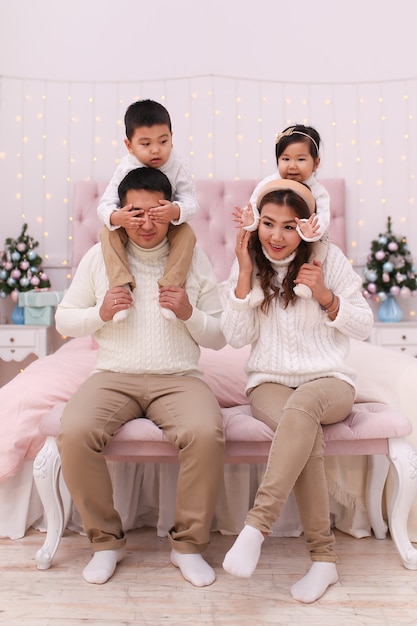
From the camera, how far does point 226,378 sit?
2264 millimetres

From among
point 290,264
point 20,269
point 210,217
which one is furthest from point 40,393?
point 210,217

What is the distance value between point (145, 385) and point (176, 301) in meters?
0.26

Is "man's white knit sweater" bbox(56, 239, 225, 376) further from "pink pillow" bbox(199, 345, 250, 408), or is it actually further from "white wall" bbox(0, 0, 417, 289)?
"white wall" bbox(0, 0, 417, 289)

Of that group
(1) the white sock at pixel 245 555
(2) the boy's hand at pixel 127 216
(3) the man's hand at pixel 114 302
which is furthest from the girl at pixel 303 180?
(1) the white sock at pixel 245 555

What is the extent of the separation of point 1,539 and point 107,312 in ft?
2.63

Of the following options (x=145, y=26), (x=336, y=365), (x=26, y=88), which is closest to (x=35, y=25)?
(x=26, y=88)

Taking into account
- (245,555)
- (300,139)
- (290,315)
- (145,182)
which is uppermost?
(300,139)

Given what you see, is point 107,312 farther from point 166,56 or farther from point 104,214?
point 166,56

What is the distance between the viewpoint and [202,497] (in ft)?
5.62

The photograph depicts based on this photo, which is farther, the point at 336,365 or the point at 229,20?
the point at 229,20

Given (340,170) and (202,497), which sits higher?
(340,170)

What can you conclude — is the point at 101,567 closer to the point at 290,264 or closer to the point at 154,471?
the point at 154,471

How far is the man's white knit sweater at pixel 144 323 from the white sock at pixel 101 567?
0.50 metres

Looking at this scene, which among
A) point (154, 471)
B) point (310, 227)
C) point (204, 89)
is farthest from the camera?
point (204, 89)
